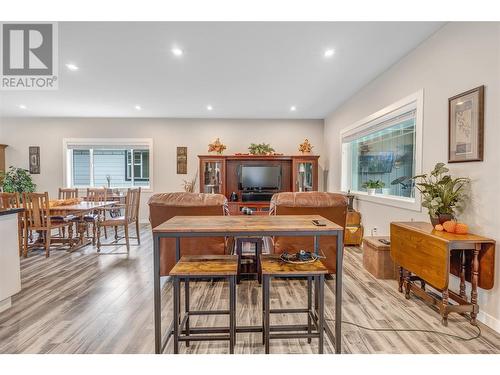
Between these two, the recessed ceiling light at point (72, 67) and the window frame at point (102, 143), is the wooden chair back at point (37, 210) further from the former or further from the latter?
the window frame at point (102, 143)

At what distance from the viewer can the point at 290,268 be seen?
66.1 inches

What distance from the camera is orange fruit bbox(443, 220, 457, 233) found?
224cm

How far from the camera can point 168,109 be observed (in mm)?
6059

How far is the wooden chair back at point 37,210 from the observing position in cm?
393

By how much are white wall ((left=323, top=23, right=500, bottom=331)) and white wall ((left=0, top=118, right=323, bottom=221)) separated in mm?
3119

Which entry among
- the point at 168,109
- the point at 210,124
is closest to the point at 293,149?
the point at 210,124

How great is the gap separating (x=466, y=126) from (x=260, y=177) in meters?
4.57

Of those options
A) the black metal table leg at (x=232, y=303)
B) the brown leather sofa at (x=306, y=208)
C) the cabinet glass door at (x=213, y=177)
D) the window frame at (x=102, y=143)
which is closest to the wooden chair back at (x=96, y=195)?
the window frame at (x=102, y=143)

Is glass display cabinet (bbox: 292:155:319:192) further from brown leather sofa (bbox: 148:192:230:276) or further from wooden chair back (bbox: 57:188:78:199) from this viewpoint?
wooden chair back (bbox: 57:188:78:199)

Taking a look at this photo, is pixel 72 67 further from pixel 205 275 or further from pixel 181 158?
pixel 205 275

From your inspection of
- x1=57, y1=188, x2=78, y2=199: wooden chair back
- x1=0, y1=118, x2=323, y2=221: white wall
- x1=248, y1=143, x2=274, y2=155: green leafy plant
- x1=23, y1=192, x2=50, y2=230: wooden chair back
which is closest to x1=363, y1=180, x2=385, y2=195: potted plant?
x1=248, y1=143, x2=274, y2=155: green leafy plant

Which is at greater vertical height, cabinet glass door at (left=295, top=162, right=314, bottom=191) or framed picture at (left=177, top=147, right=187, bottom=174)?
framed picture at (left=177, top=147, right=187, bottom=174)

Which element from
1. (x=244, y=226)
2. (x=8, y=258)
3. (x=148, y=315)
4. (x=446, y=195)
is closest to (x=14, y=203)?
(x=8, y=258)

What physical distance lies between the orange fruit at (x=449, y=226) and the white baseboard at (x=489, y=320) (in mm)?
701
